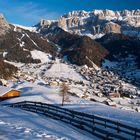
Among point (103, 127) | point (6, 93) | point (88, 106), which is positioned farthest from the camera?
point (6, 93)

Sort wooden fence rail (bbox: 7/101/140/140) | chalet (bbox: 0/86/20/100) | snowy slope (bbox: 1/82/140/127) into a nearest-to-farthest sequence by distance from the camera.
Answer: wooden fence rail (bbox: 7/101/140/140)
snowy slope (bbox: 1/82/140/127)
chalet (bbox: 0/86/20/100)

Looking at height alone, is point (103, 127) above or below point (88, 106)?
below

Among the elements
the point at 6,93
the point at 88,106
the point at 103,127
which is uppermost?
the point at 6,93

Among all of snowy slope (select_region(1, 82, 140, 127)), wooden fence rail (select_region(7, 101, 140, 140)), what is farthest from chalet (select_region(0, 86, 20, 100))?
wooden fence rail (select_region(7, 101, 140, 140))

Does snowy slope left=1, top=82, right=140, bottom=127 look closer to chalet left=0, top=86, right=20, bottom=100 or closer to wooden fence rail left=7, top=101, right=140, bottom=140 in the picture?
chalet left=0, top=86, right=20, bottom=100

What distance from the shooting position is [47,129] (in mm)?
34094

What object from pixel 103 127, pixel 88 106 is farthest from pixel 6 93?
pixel 103 127

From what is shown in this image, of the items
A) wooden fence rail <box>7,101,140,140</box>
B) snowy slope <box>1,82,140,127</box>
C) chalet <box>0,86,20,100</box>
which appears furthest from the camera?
chalet <box>0,86,20,100</box>

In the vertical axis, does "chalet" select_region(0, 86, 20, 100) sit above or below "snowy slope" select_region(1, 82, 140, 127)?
above

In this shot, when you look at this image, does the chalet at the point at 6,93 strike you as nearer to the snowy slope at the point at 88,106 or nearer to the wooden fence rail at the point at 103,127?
the snowy slope at the point at 88,106

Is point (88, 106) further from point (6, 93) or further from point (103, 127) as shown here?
point (103, 127)

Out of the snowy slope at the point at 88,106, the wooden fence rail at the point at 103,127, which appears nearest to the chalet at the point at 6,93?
the snowy slope at the point at 88,106

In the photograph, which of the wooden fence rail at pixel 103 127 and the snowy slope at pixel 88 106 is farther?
the snowy slope at pixel 88 106

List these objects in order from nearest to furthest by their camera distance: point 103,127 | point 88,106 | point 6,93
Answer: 1. point 103,127
2. point 88,106
3. point 6,93
